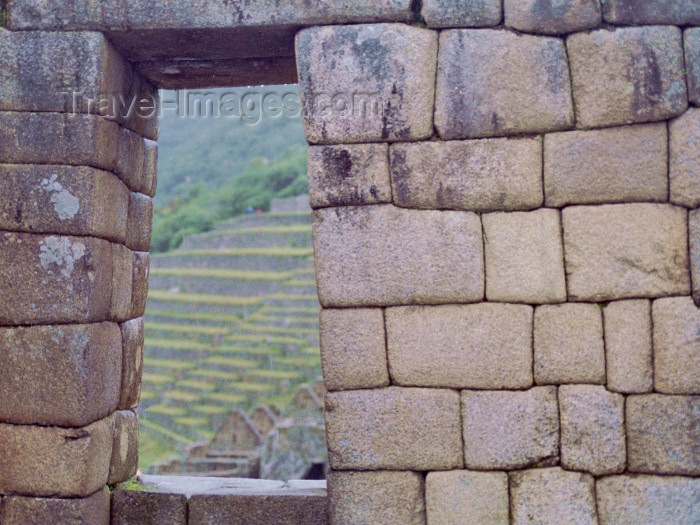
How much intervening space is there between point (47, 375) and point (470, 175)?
2450 mm

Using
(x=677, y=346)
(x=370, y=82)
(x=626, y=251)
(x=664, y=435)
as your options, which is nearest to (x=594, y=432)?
(x=664, y=435)

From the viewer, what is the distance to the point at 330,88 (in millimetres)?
4035

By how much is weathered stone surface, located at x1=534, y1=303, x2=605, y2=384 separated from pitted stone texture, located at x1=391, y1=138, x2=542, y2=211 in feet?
1.94

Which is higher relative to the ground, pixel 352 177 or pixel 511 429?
pixel 352 177

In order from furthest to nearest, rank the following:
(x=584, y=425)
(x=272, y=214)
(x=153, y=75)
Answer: (x=272, y=214) < (x=153, y=75) < (x=584, y=425)

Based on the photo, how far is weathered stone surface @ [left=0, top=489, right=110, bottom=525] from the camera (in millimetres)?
4051

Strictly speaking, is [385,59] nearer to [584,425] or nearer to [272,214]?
[584,425]

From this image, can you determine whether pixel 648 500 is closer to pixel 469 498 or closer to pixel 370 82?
pixel 469 498

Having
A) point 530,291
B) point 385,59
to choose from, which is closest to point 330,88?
point 385,59

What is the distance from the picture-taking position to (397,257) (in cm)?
399

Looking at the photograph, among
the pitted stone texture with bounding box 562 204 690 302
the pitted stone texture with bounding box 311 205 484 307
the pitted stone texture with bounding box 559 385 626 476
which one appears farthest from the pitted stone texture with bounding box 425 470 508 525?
the pitted stone texture with bounding box 562 204 690 302

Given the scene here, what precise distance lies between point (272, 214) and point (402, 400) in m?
35.1

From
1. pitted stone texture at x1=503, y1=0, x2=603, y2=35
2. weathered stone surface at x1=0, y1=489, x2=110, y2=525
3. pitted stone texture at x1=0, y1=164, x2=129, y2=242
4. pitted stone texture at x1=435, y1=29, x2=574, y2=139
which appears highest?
pitted stone texture at x1=503, y1=0, x2=603, y2=35

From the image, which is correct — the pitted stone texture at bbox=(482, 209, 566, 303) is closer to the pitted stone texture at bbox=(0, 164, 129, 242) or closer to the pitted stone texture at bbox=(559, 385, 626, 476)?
the pitted stone texture at bbox=(559, 385, 626, 476)
